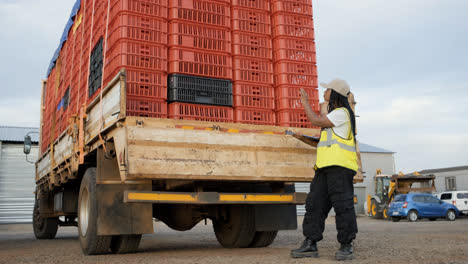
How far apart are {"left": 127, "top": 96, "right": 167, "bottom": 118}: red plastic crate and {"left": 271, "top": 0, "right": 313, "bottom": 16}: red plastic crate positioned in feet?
7.11

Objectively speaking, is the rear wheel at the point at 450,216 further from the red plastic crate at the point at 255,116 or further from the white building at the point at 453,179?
the red plastic crate at the point at 255,116

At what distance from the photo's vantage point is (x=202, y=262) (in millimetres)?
4809

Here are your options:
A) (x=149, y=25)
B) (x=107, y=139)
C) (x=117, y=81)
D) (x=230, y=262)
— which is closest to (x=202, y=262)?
(x=230, y=262)

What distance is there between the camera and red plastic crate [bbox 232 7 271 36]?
6.12m

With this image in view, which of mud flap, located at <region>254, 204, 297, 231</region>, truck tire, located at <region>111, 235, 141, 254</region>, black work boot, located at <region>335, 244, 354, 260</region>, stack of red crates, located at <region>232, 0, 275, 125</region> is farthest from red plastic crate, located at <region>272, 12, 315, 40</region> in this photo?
truck tire, located at <region>111, 235, 141, 254</region>

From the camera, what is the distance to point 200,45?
583 centimetres

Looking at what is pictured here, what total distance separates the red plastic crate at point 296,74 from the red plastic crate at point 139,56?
1594mm

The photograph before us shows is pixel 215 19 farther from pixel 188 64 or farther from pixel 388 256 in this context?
pixel 388 256

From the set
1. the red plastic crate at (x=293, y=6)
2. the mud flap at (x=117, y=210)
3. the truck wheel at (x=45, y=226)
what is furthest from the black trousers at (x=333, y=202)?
the truck wheel at (x=45, y=226)

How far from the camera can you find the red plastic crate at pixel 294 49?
20.5ft

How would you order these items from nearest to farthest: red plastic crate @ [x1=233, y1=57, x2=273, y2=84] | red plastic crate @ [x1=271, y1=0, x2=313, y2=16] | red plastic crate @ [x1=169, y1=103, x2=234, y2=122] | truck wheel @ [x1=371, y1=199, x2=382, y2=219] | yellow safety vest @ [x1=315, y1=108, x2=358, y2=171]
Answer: yellow safety vest @ [x1=315, y1=108, x2=358, y2=171]
red plastic crate @ [x1=169, y1=103, x2=234, y2=122]
red plastic crate @ [x1=233, y1=57, x2=273, y2=84]
red plastic crate @ [x1=271, y1=0, x2=313, y2=16]
truck wheel @ [x1=371, y1=199, x2=382, y2=219]

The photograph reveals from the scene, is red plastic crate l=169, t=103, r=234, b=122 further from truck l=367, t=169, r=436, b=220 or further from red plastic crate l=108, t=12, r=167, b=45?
truck l=367, t=169, r=436, b=220

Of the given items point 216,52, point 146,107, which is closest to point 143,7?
point 216,52

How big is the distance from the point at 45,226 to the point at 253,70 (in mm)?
8176
